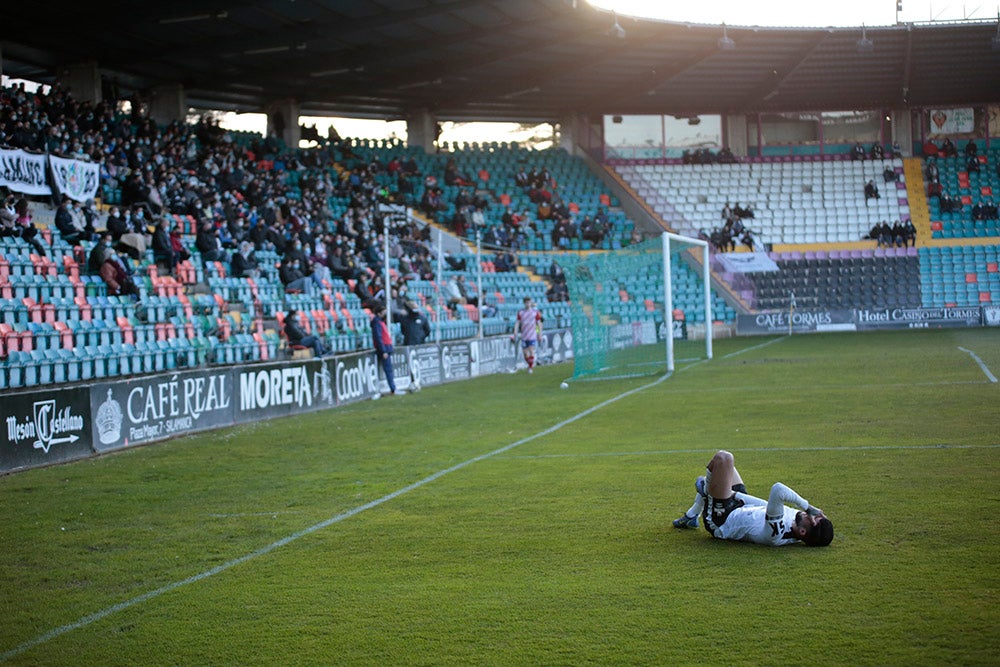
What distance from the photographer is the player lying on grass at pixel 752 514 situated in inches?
308

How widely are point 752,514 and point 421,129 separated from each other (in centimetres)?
4401

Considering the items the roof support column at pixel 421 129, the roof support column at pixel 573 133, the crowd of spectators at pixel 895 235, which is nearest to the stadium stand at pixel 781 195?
the crowd of spectators at pixel 895 235

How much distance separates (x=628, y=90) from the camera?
51.9 m

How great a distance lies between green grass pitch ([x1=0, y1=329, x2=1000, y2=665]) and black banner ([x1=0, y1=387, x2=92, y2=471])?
42cm

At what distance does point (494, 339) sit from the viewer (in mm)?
31141

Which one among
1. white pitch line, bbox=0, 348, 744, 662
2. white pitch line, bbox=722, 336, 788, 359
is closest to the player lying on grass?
white pitch line, bbox=0, 348, 744, 662

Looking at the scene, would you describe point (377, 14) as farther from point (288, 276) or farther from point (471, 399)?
point (471, 399)

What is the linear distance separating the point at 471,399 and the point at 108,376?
7.20 meters

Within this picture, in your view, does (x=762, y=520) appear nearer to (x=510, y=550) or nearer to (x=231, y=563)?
(x=510, y=550)

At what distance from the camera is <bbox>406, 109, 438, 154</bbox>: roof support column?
165 ft

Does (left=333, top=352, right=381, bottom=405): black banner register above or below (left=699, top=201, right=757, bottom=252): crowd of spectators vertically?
below

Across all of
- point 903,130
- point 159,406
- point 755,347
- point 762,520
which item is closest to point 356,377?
point 159,406

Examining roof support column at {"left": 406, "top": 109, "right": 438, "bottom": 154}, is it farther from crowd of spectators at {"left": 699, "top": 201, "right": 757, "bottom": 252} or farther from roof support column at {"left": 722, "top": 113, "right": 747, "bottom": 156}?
roof support column at {"left": 722, "top": 113, "right": 747, "bottom": 156}

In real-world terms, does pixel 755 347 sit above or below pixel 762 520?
below
